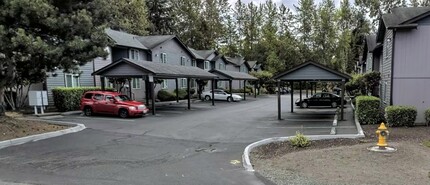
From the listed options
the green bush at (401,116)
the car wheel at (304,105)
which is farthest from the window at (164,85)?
the green bush at (401,116)

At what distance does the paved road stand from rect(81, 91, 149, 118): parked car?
3117 mm

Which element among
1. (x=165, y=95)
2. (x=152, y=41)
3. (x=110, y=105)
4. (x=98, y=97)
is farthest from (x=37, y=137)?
(x=152, y=41)

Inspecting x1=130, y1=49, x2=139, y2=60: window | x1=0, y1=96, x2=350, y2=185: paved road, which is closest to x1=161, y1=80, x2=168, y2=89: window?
x1=130, y1=49, x2=139, y2=60: window

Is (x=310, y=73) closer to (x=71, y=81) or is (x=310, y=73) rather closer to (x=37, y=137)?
(x=37, y=137)

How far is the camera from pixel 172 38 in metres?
38.1

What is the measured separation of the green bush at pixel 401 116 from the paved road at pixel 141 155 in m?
2.83

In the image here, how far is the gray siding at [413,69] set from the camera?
16.1 meters

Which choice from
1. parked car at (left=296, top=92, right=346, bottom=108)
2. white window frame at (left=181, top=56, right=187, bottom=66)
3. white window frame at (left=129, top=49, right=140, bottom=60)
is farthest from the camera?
white window frame at (left=181, top=56, right=187, bottom=66)

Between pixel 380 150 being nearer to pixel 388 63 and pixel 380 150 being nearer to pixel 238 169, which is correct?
pixel 238 169

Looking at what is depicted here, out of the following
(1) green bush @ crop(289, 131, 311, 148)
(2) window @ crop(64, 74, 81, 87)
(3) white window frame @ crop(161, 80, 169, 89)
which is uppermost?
(2) window @ crop(64, 74, 81, 87)

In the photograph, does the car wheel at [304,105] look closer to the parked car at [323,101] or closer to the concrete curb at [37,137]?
the parked car at [323,101]

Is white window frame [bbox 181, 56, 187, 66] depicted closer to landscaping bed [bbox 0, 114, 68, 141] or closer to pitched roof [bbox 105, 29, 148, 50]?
pitched roof [bbox 105, 29, 148, 50]

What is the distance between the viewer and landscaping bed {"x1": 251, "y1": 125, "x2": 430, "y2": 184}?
712 cm

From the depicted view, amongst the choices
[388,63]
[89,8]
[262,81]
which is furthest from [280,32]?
[89,8]
